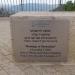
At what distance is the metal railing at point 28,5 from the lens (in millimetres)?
9648

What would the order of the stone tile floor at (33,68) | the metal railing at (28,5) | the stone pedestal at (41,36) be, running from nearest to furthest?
the stone tile floor at (33,68) → the stone pedestal at (41,36) → the metal railing at (28,5)

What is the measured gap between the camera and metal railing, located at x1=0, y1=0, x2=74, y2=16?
31.7ft

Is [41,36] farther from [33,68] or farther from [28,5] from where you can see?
[28,5]

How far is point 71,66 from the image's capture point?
3.93 meters

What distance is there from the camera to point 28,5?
10008 mm

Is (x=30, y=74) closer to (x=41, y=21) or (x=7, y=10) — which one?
(x=41, y=21)

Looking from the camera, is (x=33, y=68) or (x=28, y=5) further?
(x=28, y=5)

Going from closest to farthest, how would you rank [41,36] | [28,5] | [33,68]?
[33,68] → [41,36] → [28,5]

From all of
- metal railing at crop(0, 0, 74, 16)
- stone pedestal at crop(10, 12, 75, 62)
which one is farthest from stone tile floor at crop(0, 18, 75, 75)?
metal railing at crop(0, 0, 74, 16)

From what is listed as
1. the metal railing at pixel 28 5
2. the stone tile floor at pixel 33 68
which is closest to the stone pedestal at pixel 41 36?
the stone tile floor at pixel 33 68

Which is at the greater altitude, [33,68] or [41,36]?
[41,36]

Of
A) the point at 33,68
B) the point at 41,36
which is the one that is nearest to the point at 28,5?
the point at 41,36

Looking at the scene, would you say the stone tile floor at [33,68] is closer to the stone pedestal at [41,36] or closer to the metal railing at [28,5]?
the stone pedestal at [41,36]

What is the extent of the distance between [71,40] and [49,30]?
1.49ft
